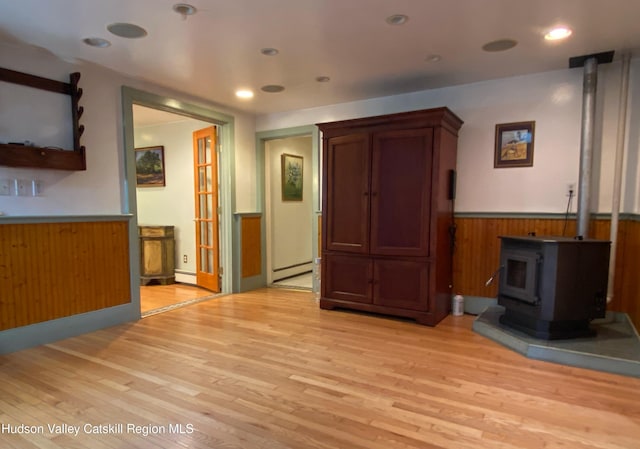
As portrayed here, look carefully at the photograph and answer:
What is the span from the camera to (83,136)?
316 centimetres

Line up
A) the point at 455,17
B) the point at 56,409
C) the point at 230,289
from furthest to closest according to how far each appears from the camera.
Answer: the point at 230,289
the point at 455,17
the point at 56,409

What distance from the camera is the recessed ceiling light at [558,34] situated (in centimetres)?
256

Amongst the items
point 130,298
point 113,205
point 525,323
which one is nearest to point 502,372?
point 525,323

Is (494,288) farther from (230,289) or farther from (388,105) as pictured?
(230,289)

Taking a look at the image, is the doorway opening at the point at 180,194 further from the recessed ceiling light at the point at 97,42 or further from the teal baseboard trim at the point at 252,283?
the recessed ceiling light at the point at 97,42

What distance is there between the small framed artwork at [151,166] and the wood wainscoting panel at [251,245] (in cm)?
169

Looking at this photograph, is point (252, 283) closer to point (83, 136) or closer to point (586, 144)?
point (83, 136)

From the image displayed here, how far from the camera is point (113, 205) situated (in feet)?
11.2

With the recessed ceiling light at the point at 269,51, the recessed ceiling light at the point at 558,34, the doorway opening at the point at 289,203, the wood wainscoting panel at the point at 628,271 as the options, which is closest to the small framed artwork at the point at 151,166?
the doorway opening at the point at 289,203

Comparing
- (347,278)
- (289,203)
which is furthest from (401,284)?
(289,203)

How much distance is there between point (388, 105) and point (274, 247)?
256 cm

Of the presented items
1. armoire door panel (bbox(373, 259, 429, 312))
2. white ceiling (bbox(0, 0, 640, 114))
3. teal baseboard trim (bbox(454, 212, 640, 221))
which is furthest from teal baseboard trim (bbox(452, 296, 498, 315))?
white ceiling (bbox(0, 0, 640, 114))

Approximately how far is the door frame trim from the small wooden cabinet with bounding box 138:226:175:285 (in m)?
1.13

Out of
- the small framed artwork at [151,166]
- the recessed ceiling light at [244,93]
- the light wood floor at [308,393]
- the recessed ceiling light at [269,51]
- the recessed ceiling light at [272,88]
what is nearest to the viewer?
the light wood floor at [308,393]
